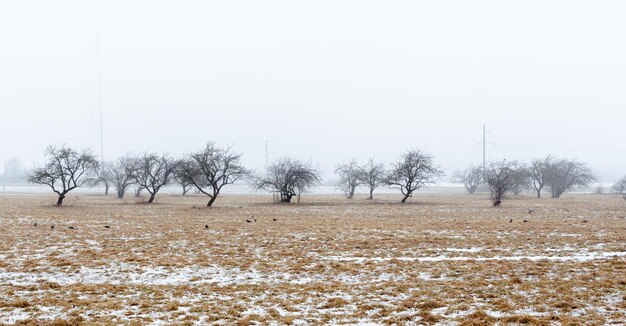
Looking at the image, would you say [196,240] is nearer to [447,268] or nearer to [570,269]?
[447,268]

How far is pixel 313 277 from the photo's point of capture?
39.4ft

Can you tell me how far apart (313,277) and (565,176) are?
7331cm

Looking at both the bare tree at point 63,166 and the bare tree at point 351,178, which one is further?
the bare tree at point 351,178

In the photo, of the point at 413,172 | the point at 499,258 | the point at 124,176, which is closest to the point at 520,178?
the point at 413,172

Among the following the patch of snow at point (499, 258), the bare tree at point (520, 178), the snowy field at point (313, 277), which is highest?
the bare tree at point (520, 178)

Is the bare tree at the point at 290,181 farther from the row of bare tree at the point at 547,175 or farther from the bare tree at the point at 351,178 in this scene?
the row of bare tree at the point at 547,175

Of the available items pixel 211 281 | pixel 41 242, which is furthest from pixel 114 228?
pixel 211 281

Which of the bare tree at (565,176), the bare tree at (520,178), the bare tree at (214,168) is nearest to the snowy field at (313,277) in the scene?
the bare tree at (214,168)

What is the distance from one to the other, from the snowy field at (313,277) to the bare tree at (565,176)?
183 ft

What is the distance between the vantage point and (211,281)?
11.5 metres

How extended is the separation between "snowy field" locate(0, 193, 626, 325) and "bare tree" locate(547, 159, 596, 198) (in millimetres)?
55752

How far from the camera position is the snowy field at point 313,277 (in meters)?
8.55

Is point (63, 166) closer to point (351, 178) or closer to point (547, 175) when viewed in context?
point (351, 178)

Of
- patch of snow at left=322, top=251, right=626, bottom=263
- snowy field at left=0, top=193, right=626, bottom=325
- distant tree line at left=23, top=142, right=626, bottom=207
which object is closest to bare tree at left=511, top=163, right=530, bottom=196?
distant tree line at left=23, top=142, right=626, bottom=207
